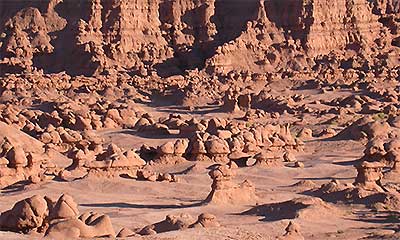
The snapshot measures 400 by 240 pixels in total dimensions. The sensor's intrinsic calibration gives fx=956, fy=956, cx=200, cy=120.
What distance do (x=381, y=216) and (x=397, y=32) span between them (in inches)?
1559

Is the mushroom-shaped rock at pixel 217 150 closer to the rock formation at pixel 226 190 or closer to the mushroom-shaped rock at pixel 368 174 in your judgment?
the mushroom-shaped rock at pixel 368 174

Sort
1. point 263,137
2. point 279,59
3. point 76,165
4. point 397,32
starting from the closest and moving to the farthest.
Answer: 1. point 76,165
2. point 263,137
3. point 279,59
4. point 397,32

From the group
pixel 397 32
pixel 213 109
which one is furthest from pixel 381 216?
pixel 397 32

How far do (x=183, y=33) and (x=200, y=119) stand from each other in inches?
927

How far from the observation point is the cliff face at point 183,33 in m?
48.2

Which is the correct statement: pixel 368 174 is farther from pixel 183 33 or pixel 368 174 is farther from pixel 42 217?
pixel 183 33

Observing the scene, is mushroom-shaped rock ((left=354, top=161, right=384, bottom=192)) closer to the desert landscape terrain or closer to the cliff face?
the desert landscape terrain

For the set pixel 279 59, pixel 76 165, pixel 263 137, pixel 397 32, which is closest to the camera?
pixel 76 165

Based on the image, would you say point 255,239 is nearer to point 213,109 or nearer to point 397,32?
point 213,109

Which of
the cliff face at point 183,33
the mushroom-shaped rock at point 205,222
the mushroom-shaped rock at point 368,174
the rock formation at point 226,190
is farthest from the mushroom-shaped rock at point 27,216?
the cliff face at point 183,33

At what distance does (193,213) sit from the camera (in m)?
13.4

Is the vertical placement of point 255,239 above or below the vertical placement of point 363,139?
above

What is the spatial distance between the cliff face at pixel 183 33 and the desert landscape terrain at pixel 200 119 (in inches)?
3.5

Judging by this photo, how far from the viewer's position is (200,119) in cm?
2958
